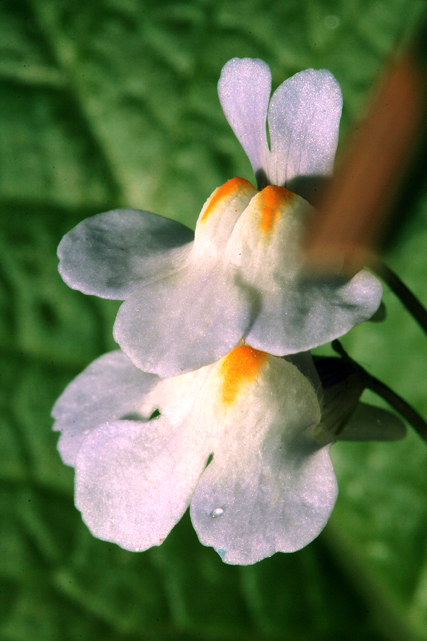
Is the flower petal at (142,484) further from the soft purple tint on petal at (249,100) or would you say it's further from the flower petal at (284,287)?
the soft purple tint on petal at (249,100)

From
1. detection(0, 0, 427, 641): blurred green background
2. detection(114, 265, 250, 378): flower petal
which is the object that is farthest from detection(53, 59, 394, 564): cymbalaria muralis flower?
detection(0, 0, 427, 641): blurred green background

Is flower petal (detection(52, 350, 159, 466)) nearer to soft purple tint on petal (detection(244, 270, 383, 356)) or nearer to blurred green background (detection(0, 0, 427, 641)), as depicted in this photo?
soft purple tint on petal (detection(244, 270, 383, 356))

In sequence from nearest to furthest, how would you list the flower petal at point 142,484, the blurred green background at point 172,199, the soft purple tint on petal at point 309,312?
the soft purple tint on petal at point 309,312 → the flower petal at point 142,484 → the blurred green background at point 172,199

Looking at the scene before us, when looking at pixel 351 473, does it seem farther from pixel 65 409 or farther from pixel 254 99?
pixel 254 99

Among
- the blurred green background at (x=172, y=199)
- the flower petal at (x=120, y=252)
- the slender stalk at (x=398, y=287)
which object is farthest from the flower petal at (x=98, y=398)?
the blurred green background at (x=172, y=199)

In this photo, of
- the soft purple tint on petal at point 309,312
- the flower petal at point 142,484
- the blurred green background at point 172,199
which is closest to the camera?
the soft purple tint on petal at point 309,312

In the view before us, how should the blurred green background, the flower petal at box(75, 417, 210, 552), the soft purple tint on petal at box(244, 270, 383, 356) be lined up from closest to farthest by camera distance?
the soft purple tint on petal at box(244, 270, 383, 356), the flower petal at box(75, 417, 210, 552), the blurred green background
